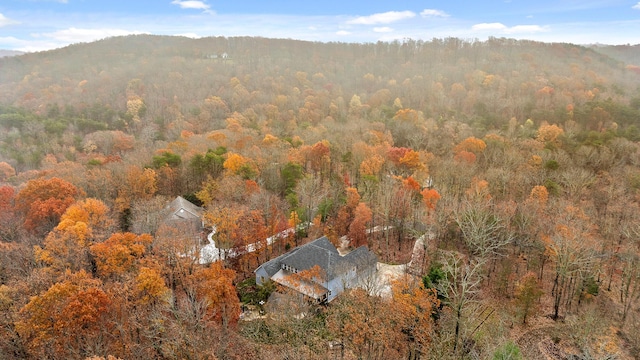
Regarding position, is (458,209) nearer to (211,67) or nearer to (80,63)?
(211,67)

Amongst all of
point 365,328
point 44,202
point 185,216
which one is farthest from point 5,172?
point 365,328

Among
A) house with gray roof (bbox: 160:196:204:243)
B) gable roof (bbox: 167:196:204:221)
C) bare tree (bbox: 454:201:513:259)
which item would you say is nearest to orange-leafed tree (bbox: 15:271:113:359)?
house with gray roof (bbox: 160:196:204:243)

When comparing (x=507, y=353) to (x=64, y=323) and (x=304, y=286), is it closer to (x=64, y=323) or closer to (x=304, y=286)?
(x=304, y=286)

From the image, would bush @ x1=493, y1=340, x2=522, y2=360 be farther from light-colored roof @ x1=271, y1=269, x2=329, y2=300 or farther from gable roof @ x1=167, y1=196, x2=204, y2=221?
gable roof @ x1=167, y1=196, x2=204, y2=221

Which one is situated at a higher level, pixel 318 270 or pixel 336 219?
pixel 318 270

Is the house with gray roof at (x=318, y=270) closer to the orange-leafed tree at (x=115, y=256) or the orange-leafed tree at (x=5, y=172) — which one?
the orange-leafed tree at (x=115, y=256)

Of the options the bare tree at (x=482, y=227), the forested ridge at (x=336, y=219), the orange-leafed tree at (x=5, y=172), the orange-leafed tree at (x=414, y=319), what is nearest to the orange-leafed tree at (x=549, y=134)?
→ the forested ridge at (x=336, y=219)

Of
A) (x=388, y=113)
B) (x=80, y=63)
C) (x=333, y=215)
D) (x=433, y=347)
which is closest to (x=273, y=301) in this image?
(x=433, y=347)
